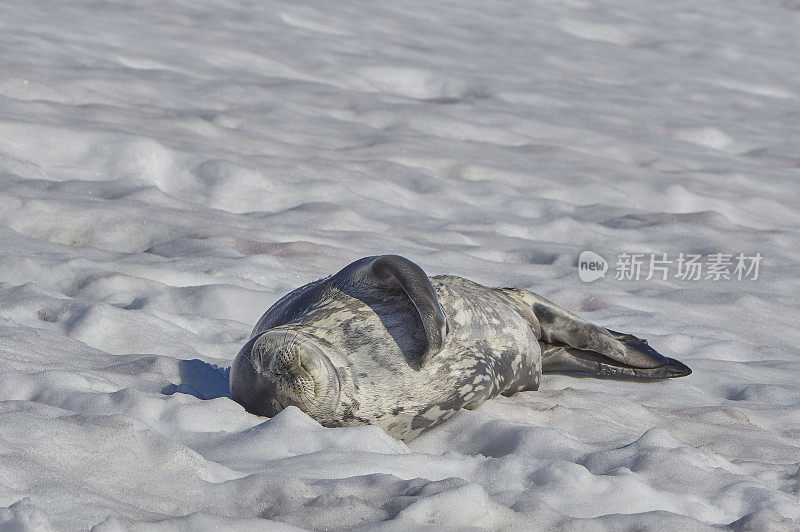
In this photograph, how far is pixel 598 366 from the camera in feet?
12.7

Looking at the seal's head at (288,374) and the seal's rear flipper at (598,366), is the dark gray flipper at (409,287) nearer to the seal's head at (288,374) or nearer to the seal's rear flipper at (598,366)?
the seal's head at (288,374)

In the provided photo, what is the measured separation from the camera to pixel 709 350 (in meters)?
4.28

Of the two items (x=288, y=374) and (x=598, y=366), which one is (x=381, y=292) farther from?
(x=598, y=366)

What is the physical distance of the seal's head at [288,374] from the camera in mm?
2531

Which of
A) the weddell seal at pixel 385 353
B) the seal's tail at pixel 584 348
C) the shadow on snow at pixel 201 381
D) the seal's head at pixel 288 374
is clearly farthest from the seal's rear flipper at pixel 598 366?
the seal's head at pixel 288 374

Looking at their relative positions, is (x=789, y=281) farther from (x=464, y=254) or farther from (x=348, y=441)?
(x=348, y=441)

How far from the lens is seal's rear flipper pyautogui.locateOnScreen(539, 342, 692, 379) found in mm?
3809

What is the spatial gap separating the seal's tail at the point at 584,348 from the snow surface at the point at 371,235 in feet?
0.34

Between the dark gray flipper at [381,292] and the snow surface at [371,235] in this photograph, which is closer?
the snow surface at [371,235]

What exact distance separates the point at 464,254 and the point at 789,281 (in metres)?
1.80

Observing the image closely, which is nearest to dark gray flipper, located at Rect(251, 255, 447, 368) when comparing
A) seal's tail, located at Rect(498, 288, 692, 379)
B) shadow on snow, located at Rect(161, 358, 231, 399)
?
shadow on snow, located at Rect(161, 358, 231, 399)

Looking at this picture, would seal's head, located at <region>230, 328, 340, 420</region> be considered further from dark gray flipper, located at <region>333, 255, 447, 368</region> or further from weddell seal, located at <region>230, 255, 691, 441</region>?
dark gray flipper, located at <region>333, 255, 447, 368</region>

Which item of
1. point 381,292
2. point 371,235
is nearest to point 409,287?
point 381,292

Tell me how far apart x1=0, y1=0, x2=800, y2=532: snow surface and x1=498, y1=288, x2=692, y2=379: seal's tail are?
103 mm
